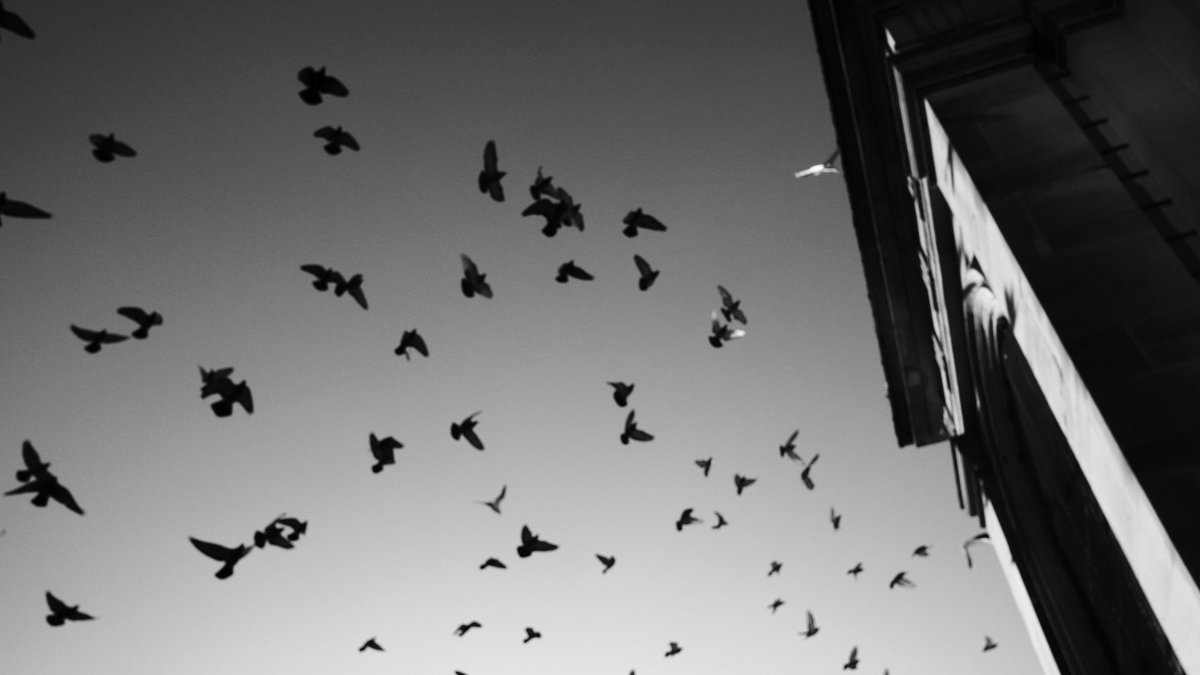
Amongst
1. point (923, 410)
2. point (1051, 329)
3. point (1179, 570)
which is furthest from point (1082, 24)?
point (923, 410)

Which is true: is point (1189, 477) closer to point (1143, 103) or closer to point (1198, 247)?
point (1198, 247)

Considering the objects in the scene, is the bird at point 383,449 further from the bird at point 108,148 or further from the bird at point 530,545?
the bird at point 108,148

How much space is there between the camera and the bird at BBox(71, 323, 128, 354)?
8.18m

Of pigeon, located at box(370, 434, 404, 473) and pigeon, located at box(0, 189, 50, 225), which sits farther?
pigeon, located at box(370, 434, 404, 473)

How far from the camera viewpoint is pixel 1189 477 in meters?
4.75

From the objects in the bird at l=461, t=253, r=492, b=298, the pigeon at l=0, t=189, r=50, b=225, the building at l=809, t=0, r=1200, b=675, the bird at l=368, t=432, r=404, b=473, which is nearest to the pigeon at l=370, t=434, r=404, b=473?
the bird at l=368, t=432, r=404, b=473

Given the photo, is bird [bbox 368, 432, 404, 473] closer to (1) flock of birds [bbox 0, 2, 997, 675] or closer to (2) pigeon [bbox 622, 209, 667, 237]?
(1) flock of birds [bbox 0, 2, 997, 675]

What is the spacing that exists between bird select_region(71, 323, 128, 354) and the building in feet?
30.4

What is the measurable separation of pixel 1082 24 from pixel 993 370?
4709 mm

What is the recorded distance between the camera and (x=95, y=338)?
8.27m

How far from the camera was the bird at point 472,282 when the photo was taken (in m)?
8.74

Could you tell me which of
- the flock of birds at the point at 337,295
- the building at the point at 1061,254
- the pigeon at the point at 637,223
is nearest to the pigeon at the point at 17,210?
the flock of birds at the point at 337,295

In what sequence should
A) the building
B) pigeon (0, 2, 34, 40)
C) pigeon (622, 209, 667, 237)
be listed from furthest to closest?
1. pigeon (622, 209, 667, 237)
2. pigeon (0, 2, 34, 40)
3. the building

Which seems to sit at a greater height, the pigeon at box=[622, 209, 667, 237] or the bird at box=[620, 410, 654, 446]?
the pigeon at box=[622, 209, 667, 237]
